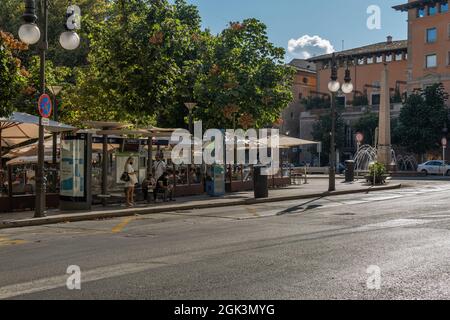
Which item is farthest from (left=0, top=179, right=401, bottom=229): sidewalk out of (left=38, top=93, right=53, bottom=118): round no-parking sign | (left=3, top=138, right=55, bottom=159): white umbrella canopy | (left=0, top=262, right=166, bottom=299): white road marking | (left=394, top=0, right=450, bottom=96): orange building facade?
(left=394, top=0, right=450, bottom=96): orange building facade

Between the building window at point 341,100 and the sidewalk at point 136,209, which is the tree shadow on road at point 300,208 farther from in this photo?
the building window at point 341,100

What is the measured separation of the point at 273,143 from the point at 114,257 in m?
23.6

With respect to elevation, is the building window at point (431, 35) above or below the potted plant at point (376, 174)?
above

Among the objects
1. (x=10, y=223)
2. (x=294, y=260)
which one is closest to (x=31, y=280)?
(x=294, y=260)

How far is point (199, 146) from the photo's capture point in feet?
86.8

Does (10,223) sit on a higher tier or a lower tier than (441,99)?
lower

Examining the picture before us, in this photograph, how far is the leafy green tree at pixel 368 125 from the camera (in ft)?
225

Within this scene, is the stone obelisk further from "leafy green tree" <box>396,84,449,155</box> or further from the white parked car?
"leafy green tree" <box>396,84,449,155</box>

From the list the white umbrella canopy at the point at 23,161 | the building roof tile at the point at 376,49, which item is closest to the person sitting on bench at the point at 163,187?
the white umbrella canopy at the point at 23,161

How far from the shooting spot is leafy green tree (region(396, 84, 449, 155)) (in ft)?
191

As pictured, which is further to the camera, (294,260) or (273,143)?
(273,143)

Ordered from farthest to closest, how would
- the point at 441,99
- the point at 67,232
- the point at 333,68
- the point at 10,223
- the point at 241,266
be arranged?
the point at 441,99, the point at 333,68, the point at 10,223, the point at 67,232, the point at 241,266

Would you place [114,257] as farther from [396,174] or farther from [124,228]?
[396,174]

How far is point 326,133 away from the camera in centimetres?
7169
